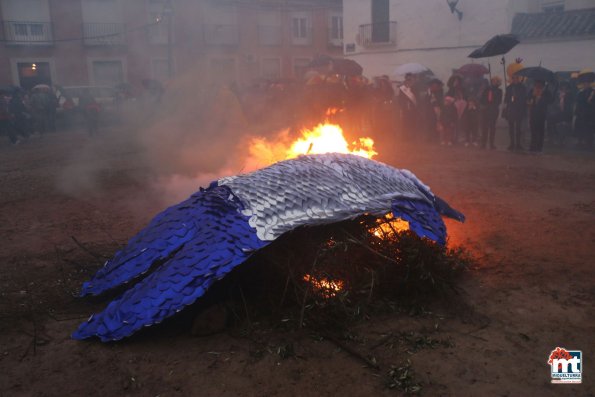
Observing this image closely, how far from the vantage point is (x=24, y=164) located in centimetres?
1283

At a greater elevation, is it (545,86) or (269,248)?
(545,86)

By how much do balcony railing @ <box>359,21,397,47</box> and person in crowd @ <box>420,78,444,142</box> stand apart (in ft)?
27.2

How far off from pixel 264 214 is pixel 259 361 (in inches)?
51.2

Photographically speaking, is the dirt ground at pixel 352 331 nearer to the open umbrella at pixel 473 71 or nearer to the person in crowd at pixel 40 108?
the open umbrella at pixel 473 71

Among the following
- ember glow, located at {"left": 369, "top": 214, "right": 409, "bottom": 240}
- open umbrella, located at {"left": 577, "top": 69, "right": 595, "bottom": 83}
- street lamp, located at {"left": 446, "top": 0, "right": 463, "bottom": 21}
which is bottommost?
ember glow, located at {"left": 369, "top": 214, "right": 409, "bottom": 240}

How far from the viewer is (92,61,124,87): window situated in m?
27.3

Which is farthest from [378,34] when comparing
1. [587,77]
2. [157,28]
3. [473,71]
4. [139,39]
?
[587,77]

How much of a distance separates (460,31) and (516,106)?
7.77 metres

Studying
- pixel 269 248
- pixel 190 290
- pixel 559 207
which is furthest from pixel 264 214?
pixel 559 207

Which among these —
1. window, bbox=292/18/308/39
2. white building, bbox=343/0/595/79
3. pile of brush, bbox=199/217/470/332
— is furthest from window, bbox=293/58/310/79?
pile of brush, bbox=199/217/470/332

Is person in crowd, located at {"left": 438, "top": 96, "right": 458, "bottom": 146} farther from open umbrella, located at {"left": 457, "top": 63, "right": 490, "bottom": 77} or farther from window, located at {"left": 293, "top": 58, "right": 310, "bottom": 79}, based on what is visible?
window, located at {"left": 293, "top": 58, "right": 310, "bottom": 79}

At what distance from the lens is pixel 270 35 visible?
32.9 meters

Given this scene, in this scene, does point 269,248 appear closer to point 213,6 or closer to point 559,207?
point 559,207

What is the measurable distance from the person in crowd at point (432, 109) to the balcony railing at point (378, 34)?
27.2ft
